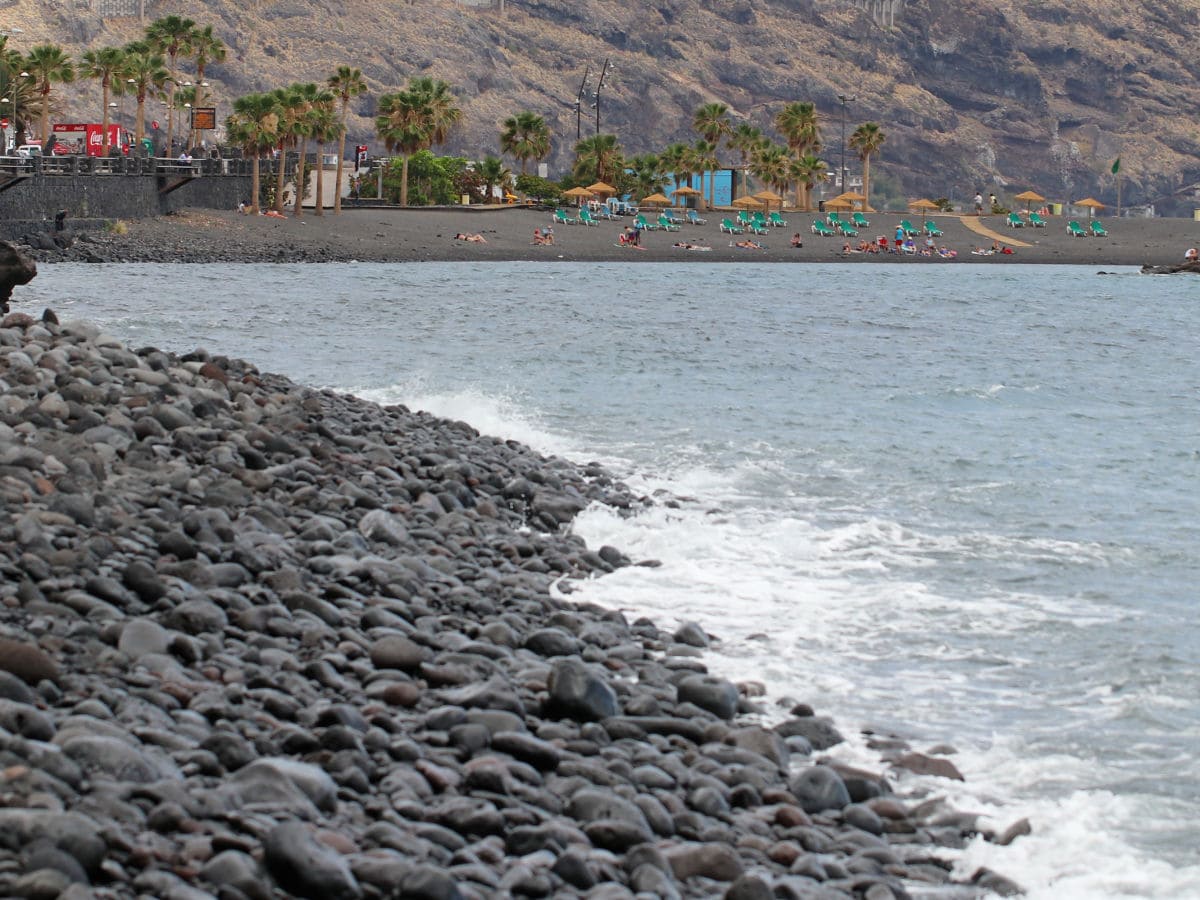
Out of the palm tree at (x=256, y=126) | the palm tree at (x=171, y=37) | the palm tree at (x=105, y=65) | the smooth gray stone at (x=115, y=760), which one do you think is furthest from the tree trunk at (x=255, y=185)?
the smooth gray stone at (x=115, y=760)

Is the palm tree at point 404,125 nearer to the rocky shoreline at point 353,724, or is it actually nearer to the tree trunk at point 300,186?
the tree trunk at point 300,186

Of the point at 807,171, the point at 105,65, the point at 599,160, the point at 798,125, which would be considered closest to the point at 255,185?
the point at 105,65

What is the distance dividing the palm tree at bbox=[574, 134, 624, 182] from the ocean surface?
58.1 m

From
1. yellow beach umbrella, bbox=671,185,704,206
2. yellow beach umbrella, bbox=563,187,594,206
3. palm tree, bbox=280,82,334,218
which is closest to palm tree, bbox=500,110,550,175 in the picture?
yellow beach umbrella, bbox=563,187,594,206

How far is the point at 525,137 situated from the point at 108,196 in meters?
42.0

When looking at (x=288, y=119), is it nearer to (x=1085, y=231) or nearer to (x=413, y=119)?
(x=413, y=119)

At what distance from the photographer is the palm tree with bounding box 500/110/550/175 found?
10338 cm

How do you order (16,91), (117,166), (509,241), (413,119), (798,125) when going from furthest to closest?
(798,125), (413,119), (509,241), (16,91), (117,166)

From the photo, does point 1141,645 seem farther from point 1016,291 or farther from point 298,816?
→ point 1016,291

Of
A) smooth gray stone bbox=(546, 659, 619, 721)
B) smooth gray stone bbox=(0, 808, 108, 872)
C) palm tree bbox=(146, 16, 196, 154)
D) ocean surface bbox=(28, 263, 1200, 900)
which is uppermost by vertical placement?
palm tree bbox=(146, 16, 196, 154)

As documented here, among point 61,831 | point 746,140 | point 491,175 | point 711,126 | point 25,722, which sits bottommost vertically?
point 61,831

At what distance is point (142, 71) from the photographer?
82.0 m

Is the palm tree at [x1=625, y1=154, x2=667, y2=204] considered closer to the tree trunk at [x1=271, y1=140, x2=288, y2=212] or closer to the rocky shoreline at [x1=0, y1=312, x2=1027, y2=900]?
the tree trunk at [x1=271, y1=140, x2=288, y2=212]

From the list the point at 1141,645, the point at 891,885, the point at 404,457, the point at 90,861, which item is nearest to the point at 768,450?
the point at 404,457
